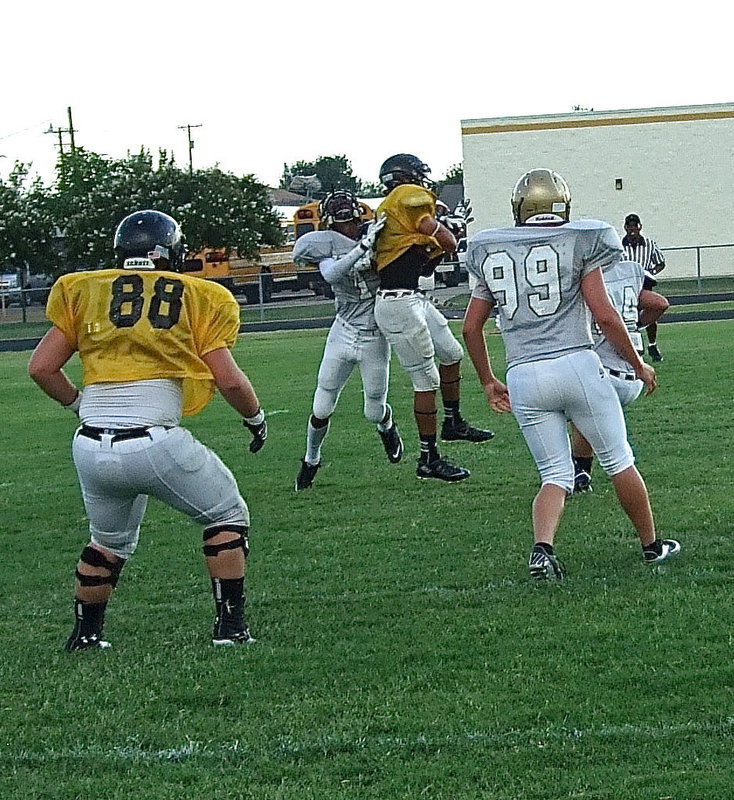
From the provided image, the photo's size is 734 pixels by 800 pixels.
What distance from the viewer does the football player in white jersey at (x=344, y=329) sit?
891 cm

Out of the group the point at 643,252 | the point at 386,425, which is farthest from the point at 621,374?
the point at 643,252

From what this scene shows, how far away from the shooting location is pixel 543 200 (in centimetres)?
600

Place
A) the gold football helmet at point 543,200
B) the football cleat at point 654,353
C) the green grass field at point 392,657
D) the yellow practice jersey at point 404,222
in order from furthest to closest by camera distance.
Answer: the football cleat at point 654,353, the yellow practice jersey at point 404,222, the gold football helmet at point 543,200, the green grass field at point 392,657

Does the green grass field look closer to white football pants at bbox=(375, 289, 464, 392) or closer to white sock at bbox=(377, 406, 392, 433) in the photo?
white sock at bbox=(377, 406, 392, 433)

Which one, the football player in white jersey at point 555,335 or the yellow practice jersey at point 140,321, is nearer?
the yellow practice jersey at point 140,321

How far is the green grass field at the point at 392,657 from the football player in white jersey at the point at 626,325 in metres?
0.28

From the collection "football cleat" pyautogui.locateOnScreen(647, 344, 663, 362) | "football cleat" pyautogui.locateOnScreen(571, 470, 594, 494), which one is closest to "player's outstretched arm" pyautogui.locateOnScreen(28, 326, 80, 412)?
"football cleat" pyautogui.locateOnScreen(571, 470, 594, 494)

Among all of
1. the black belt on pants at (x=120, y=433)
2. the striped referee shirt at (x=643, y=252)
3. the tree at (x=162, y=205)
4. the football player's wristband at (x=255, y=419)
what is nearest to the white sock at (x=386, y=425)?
the football player's wristband at (x=255, y=419)

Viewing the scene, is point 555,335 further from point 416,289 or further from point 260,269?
point 260,269

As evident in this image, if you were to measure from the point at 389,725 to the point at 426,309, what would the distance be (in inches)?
191

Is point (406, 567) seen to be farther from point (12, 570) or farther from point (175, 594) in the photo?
point (12, 570)

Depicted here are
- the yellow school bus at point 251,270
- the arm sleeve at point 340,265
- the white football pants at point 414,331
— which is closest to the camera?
the arm sleeve at point 340,265

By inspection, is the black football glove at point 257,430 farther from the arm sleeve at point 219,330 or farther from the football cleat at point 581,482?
the football cleat at point 581,482

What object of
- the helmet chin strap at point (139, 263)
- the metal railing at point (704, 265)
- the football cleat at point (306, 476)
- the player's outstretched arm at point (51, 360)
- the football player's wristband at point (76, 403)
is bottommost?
the metal railing at point (704, 265)
